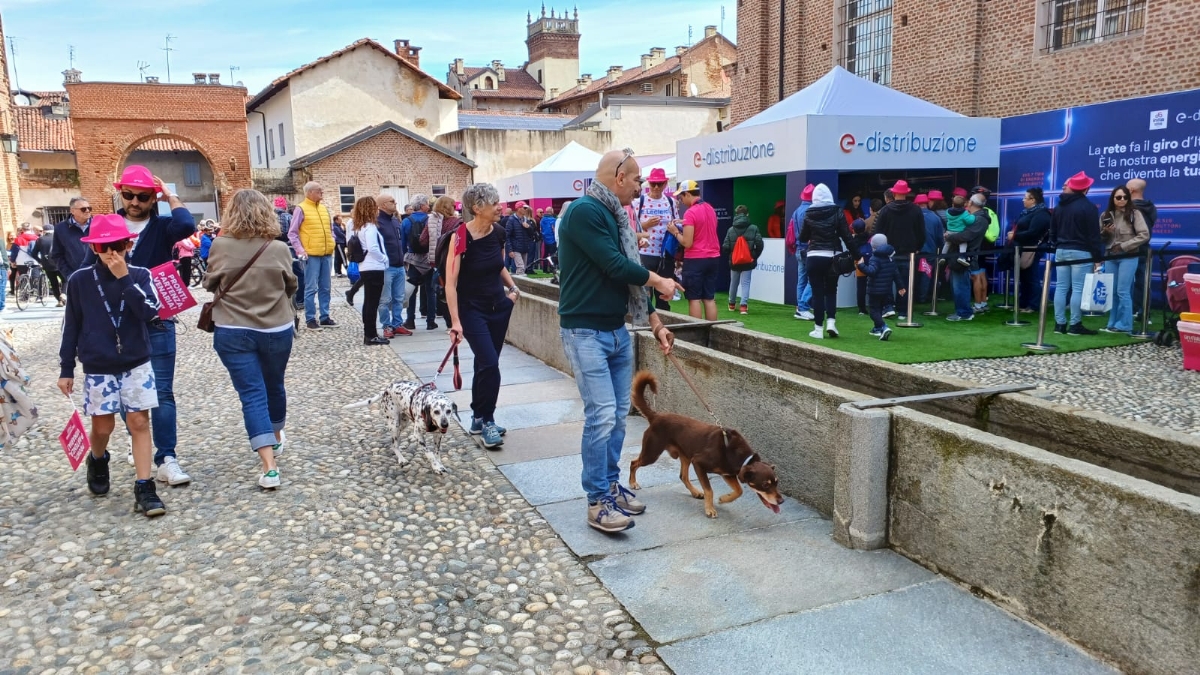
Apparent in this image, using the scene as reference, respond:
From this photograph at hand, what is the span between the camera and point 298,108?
1539 inches

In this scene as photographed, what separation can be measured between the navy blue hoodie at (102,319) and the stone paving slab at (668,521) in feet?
8.24

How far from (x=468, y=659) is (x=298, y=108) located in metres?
40.4

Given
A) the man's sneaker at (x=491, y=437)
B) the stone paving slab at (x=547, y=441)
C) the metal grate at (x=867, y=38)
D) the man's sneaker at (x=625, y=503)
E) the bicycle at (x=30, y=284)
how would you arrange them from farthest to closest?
the metal grate at (x=867, y=38)
the bicycle at (x=30, y=284)
the man's sneaker at (x=491, y=437)
the stone paving slab at (x=547, y=441)
the man's sneaker at (x=625, y=503)

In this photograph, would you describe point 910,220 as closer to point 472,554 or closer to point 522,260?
point 472,554

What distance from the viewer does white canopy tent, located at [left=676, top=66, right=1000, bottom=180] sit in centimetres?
1210

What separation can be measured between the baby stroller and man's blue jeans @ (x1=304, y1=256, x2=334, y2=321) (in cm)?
1051

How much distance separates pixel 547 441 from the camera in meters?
6.21

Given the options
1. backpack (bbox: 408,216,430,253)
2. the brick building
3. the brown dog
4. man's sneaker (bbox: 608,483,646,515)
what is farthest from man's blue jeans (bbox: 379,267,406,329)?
the brick building

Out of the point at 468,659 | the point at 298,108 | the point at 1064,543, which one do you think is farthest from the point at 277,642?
the point at 298,108

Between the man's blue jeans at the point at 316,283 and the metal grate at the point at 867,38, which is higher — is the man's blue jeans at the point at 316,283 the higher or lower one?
the lower one

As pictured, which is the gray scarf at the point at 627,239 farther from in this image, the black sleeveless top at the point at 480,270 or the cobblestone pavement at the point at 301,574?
the black sleeveless top at the point at 480,270

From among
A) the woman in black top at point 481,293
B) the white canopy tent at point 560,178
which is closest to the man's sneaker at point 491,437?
the woman in black top at point 481,293

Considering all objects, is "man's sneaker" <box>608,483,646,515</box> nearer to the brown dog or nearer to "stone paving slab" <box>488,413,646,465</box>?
the brown dog

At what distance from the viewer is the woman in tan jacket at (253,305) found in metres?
4.95
